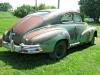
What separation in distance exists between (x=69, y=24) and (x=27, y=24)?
1.57 meters

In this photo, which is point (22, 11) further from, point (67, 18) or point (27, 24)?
point (27, 24)

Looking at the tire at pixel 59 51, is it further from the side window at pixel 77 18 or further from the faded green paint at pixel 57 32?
the side window at pixel 77 18

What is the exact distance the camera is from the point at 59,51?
8.66m

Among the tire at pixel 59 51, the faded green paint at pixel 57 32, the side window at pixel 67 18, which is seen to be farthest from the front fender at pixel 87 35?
the tire at pixel 59 51

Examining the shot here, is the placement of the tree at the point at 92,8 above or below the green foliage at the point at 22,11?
above

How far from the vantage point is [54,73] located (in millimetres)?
7180

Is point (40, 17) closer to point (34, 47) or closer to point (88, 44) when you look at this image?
point (34, 47)

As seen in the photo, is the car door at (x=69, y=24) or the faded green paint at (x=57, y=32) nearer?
the faded green paint at (x=57, y=32)

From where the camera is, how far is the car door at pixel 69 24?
910cm

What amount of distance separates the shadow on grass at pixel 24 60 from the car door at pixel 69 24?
3.64 ft

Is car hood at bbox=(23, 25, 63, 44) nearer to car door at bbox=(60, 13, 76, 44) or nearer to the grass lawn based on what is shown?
car door at bbox=(60, 13, 76, 44)

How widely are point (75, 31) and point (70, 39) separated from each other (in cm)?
43

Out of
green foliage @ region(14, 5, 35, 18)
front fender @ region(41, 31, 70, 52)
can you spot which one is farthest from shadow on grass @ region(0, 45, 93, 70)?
green foliage @ region(14, 5, 35, 18)

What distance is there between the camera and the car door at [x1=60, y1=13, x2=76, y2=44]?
29.8 feet
